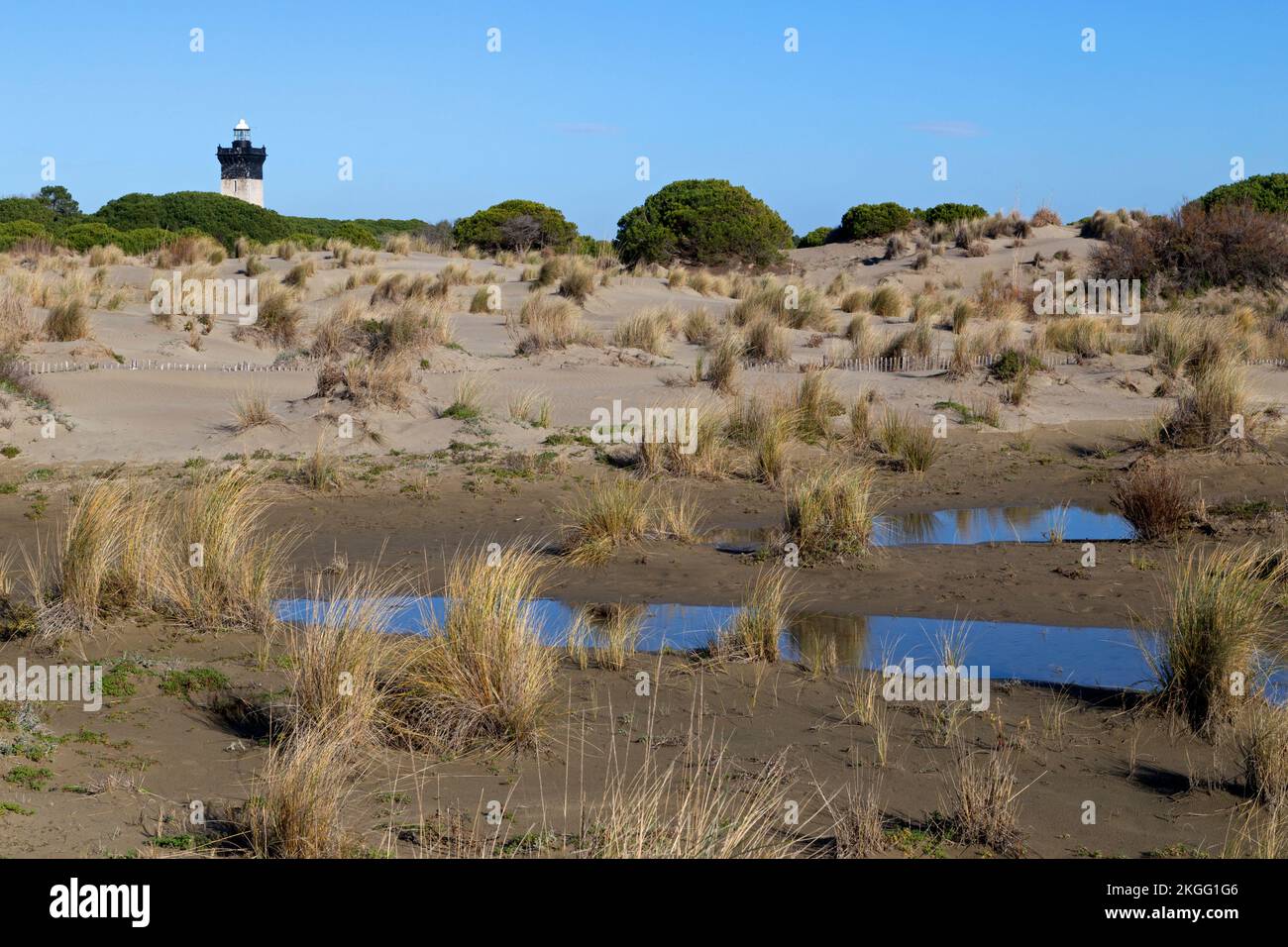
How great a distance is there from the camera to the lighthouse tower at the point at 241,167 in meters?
68.1

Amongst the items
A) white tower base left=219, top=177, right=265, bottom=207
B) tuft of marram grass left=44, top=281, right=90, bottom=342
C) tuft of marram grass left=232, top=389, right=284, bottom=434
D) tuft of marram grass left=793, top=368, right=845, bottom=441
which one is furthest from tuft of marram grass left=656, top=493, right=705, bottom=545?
white tower base left=219, top=177, right=265, bottom=207

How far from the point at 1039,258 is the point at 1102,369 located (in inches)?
656

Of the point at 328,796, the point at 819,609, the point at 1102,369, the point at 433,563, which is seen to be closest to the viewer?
the point at 328,796

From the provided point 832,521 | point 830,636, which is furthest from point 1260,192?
point 830,636

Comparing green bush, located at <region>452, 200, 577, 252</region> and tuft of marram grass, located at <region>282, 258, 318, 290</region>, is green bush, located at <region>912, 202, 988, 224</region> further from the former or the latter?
tuft of marram grass, located at <region>282, 258, 318, 290</region>

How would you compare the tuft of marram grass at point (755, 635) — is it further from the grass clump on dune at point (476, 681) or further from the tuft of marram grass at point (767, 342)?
the tuft of marram grass at point (767, 342)

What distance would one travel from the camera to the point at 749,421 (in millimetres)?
13383

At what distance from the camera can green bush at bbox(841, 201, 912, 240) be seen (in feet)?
133

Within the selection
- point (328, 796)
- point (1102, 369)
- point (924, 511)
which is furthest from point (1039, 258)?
point (328, 796)

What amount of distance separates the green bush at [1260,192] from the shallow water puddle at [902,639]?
3005cm

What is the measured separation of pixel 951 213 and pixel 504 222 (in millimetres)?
14614

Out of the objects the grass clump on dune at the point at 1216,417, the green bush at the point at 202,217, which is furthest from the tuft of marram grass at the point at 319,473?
the green bush at the point at 202,217

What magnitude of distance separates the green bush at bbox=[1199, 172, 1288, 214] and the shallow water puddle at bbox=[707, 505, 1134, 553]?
26.1 m

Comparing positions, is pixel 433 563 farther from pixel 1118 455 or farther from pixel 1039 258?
pixel 1039 258
